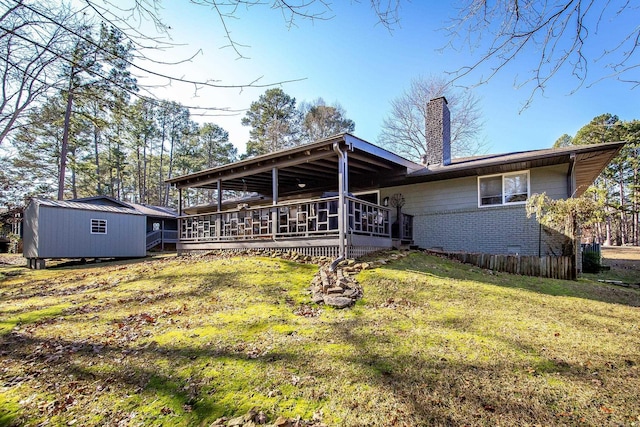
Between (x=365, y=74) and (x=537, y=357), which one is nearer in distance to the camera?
(x=537, y=357)

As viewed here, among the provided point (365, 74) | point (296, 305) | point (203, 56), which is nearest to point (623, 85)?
point (365, 74)

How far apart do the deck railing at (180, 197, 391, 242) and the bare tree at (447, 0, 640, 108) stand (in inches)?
211

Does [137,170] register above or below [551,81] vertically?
above

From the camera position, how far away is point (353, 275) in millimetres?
6934

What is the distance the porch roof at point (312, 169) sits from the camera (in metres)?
8.90

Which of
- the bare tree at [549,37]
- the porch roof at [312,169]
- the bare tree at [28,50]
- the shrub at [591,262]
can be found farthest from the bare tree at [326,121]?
the bare tree at [549,37]

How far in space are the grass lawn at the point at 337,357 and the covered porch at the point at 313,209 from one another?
232cm

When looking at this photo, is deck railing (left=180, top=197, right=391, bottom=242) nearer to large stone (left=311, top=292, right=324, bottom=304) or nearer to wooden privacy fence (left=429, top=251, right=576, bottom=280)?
large stone (left=311, top=292, right=324, bottom=304)

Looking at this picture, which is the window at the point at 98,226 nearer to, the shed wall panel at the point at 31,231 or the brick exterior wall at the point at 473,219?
the shed wall panel at the point at 31,231

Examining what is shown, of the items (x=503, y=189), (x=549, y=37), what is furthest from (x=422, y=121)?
(x=549, y=37)

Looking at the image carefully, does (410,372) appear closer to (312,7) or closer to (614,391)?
(614,391)

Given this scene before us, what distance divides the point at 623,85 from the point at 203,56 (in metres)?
3.63

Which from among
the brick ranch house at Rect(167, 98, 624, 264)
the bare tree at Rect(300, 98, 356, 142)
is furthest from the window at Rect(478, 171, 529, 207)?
the bare tree at Rect(300, 98, 356, 142)

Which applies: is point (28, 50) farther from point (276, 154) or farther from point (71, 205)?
point (71, 205)
